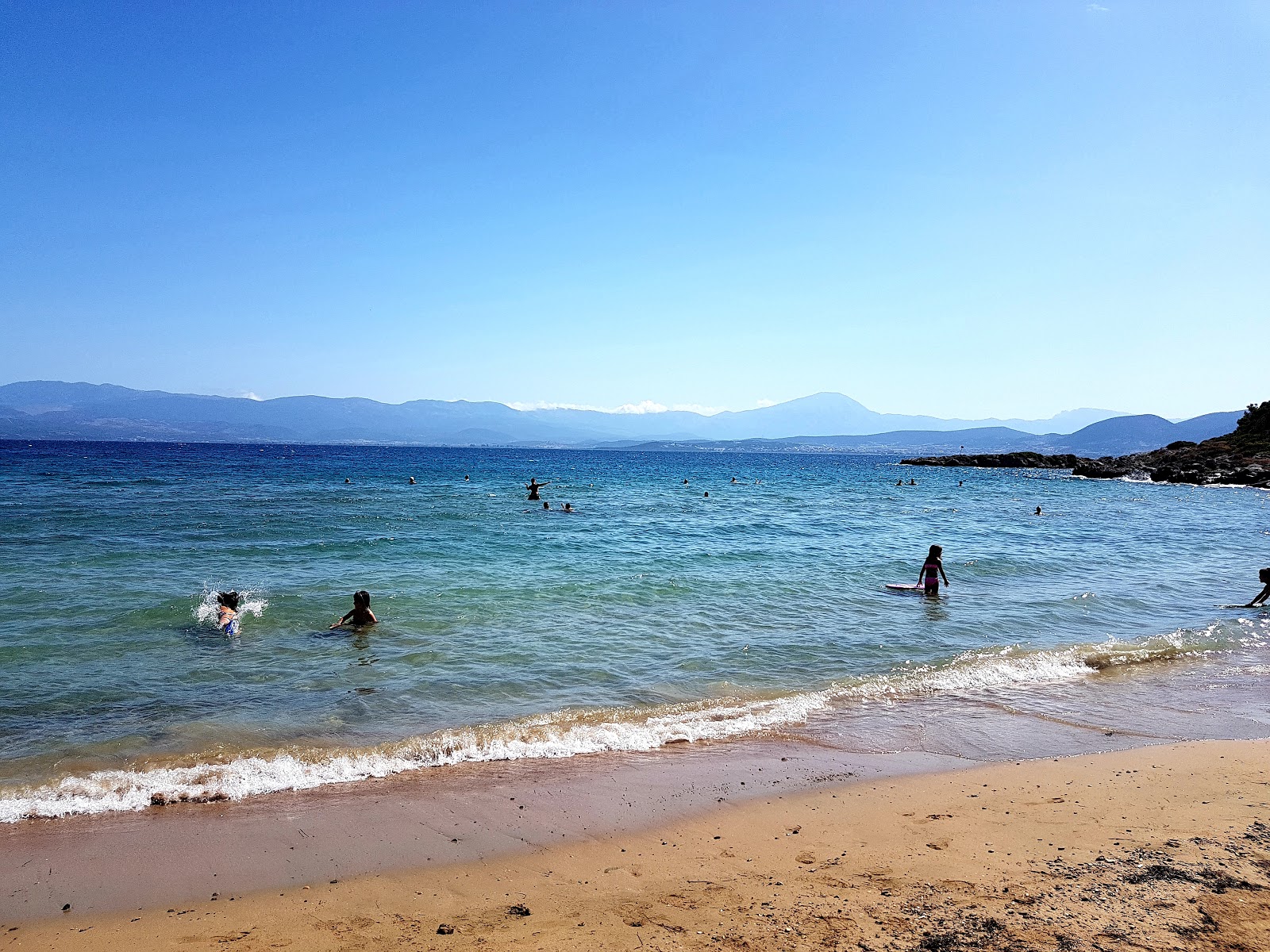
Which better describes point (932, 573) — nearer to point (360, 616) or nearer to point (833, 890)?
point (360, 616)

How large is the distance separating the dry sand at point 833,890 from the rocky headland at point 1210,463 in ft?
207

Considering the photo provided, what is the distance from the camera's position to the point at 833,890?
4836mm

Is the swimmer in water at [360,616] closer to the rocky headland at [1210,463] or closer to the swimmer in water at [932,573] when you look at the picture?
the swimmer in water at [932,573]

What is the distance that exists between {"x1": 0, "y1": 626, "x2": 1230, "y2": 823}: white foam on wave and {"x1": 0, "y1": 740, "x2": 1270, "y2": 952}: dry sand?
1.91m

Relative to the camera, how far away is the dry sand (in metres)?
4.27

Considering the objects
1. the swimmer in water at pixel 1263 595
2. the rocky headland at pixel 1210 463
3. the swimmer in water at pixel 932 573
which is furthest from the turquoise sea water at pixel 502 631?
the rocky headland at pixel 1210 463

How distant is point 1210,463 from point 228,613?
7683cm

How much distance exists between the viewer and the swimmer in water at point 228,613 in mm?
11824

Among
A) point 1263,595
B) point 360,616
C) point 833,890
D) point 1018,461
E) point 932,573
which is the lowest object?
point 360,616

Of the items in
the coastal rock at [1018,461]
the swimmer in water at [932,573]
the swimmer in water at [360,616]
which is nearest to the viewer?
the swimmer in water at [360,616]

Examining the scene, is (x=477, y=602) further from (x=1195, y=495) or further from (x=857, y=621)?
(x=1195, y=495)

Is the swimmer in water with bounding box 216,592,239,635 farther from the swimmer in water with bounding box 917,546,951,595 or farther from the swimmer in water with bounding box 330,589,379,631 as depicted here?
the swimmer in water with bounding box 917,546,951,595

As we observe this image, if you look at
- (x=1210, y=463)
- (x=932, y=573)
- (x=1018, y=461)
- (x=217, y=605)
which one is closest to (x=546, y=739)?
(x=217, y=605)

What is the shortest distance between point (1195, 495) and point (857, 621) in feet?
155
